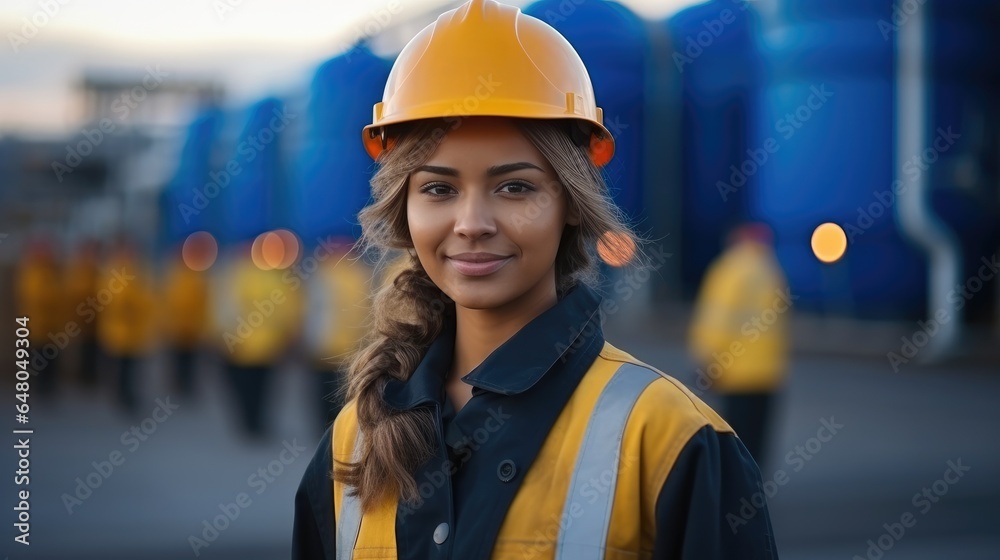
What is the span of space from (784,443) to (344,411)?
8360 mm

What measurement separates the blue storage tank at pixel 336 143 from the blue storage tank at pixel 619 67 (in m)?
3.39

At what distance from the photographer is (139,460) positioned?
985cm

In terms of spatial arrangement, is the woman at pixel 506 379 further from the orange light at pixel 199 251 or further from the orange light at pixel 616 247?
the orange light at pixel 199 251

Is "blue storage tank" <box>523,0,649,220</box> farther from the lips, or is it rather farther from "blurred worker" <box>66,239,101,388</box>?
the lips

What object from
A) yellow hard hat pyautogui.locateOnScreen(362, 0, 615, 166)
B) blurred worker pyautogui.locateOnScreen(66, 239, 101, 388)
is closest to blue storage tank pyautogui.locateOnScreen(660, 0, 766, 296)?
blurred worker pyautogui.locateOnScreen(66, 239, 101, 388)

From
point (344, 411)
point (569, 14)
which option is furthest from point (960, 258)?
point (344, 411)

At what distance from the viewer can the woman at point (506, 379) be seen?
1.73m

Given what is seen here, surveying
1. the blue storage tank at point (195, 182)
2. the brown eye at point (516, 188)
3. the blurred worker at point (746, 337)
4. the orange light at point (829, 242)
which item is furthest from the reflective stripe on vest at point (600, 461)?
the blue storage tank at point (195, 182)

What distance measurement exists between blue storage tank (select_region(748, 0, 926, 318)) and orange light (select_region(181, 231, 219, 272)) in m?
9.88

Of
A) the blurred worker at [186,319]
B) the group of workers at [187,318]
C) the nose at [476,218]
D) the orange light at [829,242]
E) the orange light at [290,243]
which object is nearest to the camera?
the nose at [476,218]

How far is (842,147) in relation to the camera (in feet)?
60.5

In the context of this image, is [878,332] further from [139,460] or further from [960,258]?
[139,460]

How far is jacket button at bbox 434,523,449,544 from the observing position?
1.79 m

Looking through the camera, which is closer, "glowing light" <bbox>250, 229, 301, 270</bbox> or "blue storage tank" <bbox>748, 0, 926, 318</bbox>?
"glowing light" <bbox>250, 229, 301, 270</bbox>
